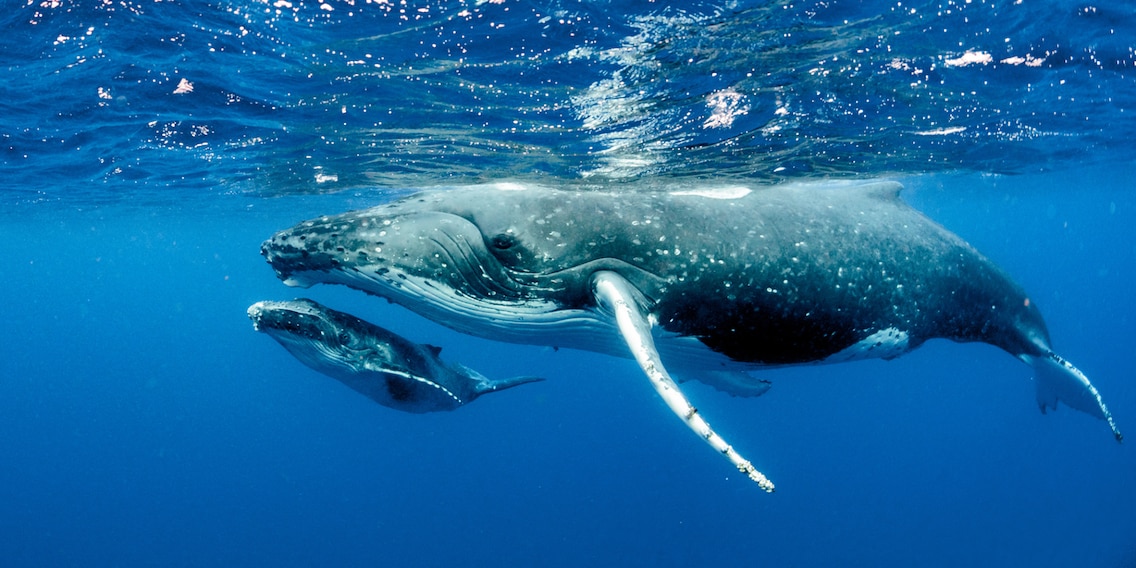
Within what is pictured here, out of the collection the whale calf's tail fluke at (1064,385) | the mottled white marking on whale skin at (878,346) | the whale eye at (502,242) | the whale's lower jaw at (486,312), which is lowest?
the whale calf's tail fluke at (1064,385)

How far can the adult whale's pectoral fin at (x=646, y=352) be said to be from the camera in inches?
145

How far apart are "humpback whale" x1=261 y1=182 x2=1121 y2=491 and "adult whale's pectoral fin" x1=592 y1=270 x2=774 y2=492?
17 mm

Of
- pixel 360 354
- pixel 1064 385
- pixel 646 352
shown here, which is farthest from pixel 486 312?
pixel 1064 385

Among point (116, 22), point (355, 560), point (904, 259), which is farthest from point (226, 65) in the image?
point (355, 560)

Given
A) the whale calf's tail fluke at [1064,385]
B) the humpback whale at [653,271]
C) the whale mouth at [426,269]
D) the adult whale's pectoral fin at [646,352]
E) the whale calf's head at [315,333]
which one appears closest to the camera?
the adult whale's pectoral fin at [646,352]

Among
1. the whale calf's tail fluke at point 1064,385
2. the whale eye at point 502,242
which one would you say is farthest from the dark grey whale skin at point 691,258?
the whale calf's tail fluke at point 1064,385

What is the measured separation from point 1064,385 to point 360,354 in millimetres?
9337

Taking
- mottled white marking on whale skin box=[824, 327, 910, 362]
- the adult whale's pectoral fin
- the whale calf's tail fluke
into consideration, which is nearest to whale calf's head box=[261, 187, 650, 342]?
the adult whale's pectoral fin

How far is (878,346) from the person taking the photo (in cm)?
652

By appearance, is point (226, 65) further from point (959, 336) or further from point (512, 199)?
point (959, 336)

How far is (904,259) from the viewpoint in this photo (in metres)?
6.42

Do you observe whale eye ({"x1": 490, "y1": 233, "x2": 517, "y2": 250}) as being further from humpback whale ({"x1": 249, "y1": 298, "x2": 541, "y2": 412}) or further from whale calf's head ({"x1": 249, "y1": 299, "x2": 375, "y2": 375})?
whale calf's head ({"x1": 249, "y1": 299, "x2": 375, "y2": 375})

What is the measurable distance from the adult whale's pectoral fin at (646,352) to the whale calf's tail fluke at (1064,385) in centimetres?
647

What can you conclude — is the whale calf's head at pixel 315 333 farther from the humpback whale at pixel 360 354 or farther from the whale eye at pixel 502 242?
the whale eye at pixel 502 242
